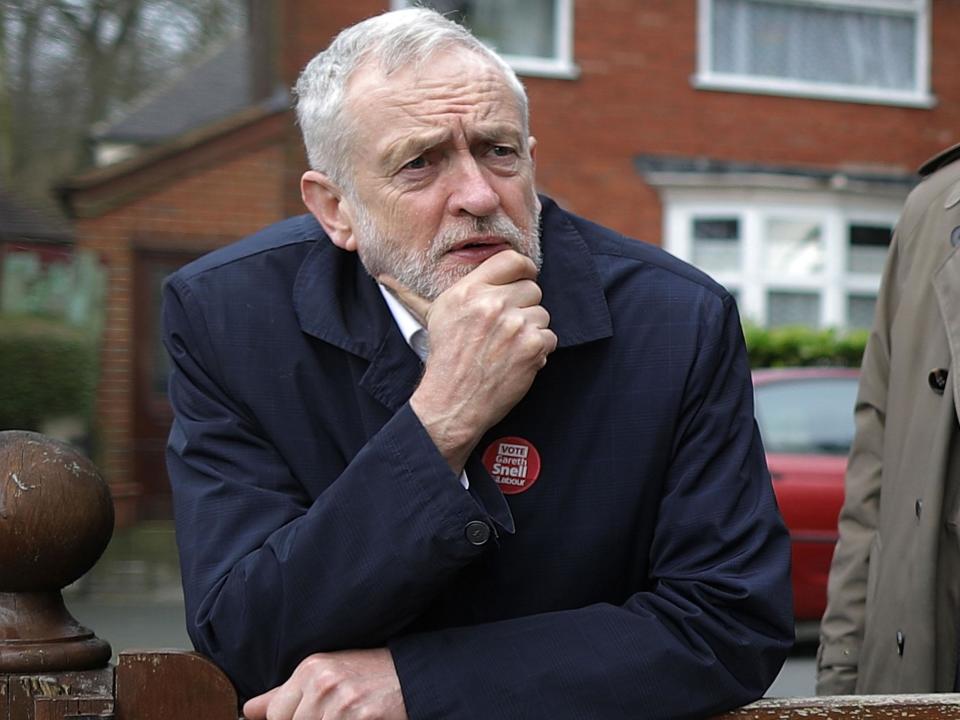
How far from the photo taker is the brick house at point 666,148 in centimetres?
1298

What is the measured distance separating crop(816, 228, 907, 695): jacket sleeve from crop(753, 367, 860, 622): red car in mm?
4643

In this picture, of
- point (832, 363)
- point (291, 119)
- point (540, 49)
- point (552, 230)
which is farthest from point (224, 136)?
point (552, 230)

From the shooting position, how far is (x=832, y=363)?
14.2m

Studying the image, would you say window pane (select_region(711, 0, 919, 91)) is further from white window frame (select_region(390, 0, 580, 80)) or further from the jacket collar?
the jacket collar

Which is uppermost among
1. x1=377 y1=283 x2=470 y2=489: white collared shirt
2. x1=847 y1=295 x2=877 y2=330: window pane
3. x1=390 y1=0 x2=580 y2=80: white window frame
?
x1=390 y1=0 x2=580 y2=80: white window frame

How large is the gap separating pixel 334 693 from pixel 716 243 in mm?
14728

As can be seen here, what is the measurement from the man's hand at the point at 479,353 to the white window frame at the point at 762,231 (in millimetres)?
13561

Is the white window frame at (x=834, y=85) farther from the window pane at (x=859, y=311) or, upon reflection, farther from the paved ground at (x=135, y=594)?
the paved ground at (x=135, y=594)

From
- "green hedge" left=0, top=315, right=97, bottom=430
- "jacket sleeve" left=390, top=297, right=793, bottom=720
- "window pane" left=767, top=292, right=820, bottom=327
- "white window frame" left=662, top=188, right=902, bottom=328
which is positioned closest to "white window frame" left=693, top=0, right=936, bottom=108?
"white window frame" left=662, top=188, right=902, bottom=328

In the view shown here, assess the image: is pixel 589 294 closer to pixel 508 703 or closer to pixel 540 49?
pixel 508 703

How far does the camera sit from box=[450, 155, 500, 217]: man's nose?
202cm

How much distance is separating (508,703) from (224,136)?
11.7 metres

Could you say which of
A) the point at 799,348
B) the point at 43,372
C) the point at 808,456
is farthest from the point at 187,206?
the point at 808,456

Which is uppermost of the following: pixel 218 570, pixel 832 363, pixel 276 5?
pixel 276 5
